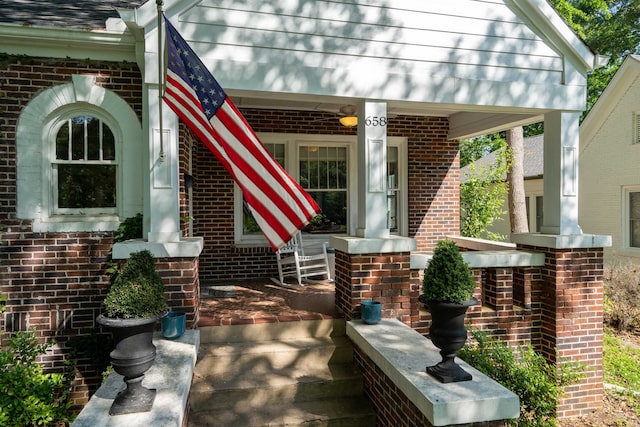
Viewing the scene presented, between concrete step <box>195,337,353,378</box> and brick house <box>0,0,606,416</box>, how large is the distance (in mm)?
476

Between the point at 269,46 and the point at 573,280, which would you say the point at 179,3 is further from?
the point at 573,280

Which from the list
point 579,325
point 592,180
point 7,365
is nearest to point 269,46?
point 7,365

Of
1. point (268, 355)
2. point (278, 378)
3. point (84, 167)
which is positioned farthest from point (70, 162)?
point (278, 378)

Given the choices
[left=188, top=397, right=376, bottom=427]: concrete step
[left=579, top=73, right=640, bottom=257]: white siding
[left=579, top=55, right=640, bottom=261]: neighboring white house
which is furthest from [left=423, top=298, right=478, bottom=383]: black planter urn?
[left=579, top=73, right=640, bottom=257]: white siding

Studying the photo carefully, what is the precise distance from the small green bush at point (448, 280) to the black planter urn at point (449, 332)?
46 millimetres

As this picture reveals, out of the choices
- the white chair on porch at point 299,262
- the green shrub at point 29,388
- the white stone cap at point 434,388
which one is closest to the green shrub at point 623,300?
the white chair on porch at point 299,262

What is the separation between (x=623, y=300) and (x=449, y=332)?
7.42 metres

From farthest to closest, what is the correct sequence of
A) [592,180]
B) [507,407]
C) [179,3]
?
[592,180]
[179,3]
[507,407]

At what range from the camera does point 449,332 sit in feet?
9.60

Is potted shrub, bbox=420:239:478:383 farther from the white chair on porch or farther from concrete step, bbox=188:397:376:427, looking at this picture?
the white chair on porch

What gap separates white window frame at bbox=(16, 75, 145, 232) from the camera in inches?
179

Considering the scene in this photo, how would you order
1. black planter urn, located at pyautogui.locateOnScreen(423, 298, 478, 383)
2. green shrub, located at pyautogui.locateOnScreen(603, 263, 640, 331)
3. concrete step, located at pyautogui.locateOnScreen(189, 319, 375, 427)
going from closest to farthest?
black planter urn, located at pyautogui.locateOnScreen(423, 298, 478, 383), concrete step, located at pyautogui.locateOnScreen(189, 319, 375, 427), green shrub, located at pyautogui.locateOnScreen(603, 263, 640, 331)

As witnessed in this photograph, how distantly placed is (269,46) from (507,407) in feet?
13.0

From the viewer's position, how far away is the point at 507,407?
8.96 ft
